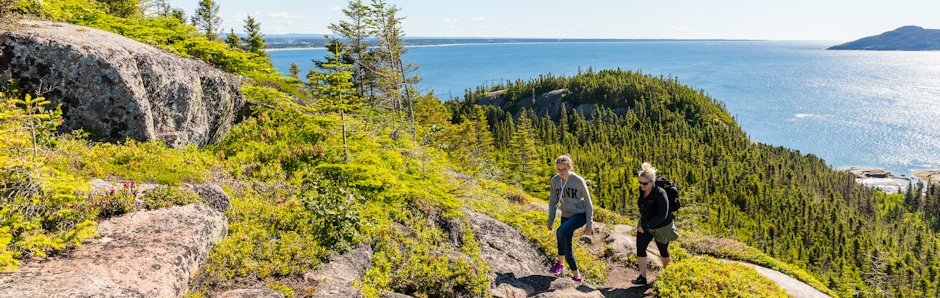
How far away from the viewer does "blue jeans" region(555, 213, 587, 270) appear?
9.34 metres

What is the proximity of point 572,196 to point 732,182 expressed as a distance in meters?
112

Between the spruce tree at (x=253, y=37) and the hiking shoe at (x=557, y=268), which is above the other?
the spruce tree at (x=253, y=37)

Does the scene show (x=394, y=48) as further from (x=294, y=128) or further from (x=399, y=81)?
(x=294, y=128)

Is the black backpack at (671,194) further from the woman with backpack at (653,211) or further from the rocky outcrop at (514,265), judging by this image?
the rocky outcrop at (514,265)

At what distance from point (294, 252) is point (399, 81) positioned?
24.0 meters

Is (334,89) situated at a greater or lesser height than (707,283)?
greater


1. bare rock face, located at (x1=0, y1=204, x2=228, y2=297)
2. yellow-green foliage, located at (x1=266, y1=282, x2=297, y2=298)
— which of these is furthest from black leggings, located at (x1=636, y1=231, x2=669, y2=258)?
bare rock face, located at (x1=0, y1=204, x2=228, y2=297)

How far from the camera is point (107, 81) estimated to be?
33.7 feet

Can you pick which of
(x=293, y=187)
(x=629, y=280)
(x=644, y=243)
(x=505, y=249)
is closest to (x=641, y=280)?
(x=644, y=243)

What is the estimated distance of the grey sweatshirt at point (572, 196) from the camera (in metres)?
9.11

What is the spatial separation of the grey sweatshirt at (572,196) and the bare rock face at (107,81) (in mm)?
9239

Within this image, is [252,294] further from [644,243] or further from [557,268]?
[644,243]

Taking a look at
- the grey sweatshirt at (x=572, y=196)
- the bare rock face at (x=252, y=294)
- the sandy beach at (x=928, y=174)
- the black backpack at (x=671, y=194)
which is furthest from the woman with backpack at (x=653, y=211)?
the sandy beach at (x=928, y=174)

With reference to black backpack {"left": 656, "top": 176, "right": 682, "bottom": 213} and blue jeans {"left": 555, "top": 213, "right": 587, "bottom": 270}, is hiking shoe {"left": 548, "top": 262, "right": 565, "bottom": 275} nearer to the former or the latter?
blue jeans {"left": 555, "top": 213, "right": 587, "bottom": 270}
